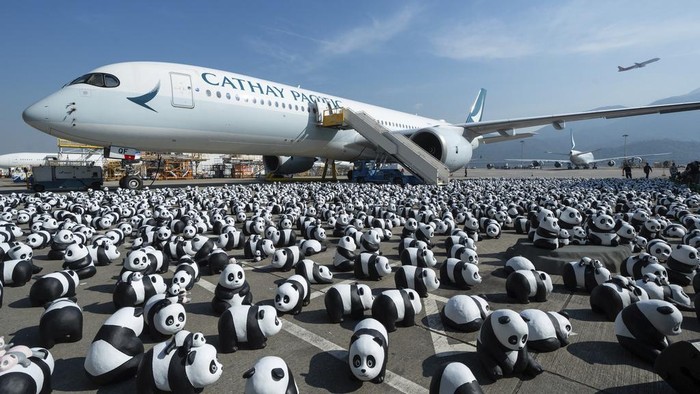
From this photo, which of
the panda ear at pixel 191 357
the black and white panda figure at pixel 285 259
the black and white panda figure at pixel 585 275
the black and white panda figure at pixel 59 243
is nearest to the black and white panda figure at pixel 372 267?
the black and white panda figure at pixel 285 259

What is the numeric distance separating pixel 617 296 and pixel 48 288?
7.59 metres

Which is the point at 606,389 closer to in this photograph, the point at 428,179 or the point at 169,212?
the point at 169,212

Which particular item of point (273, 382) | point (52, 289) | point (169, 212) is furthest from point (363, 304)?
point (169, 212)

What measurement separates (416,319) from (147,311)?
130 inches

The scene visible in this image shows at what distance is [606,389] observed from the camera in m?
2.94

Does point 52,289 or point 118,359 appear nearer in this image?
point 118,359

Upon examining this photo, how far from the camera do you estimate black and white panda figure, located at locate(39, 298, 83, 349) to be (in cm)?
363

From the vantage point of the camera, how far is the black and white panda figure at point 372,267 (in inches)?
225

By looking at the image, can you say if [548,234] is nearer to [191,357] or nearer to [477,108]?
[191,357]

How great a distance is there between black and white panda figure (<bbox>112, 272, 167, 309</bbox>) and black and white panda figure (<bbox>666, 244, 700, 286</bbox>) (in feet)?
25.9

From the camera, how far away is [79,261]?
605cm

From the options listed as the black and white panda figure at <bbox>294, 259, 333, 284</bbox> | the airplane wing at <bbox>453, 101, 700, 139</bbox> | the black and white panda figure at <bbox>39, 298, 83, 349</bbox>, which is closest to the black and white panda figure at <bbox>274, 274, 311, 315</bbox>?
the black and white panda figure at <bbox>294, 259, 333, 284</bbox>

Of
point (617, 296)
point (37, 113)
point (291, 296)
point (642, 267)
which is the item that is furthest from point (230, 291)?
point (37, 113)

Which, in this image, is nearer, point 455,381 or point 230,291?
point 455,381
